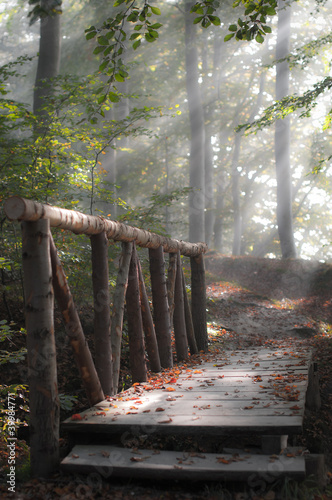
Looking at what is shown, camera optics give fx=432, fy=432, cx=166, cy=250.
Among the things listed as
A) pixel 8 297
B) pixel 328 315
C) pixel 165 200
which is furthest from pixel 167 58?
pixel 8 297

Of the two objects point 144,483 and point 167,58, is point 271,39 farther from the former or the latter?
point 144,483

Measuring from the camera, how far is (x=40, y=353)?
2.94 metres

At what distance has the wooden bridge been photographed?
279cm

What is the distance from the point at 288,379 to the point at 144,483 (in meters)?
1.94

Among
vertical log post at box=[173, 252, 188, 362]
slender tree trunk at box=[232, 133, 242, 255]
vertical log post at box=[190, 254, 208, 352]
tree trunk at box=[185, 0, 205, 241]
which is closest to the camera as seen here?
vertical log post at box=[173, 252, 188, 362]

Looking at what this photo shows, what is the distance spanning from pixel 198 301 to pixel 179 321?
1184 millimetres

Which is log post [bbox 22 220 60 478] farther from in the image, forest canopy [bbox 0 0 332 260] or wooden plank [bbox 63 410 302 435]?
forest canopy [bbox 0 0 332 260]

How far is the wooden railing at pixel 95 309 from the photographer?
9.57ft

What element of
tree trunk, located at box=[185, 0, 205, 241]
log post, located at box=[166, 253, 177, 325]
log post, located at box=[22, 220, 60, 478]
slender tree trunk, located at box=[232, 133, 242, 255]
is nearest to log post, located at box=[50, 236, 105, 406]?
log post, located at box=[22, 220, 60, 478]

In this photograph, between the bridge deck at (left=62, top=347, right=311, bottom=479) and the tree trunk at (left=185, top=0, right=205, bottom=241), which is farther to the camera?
the tree trunk at (left=185, top=0, right=205, bottom=241)

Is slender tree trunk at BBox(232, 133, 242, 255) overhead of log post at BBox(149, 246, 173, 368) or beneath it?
overhead

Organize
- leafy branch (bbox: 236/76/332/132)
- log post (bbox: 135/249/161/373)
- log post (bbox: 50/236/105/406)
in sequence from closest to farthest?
log post (bbox: 50/236/105/406) < log post (bbox: 135/249/161/373) < leafy branch (bbox: 236/76/332/132)

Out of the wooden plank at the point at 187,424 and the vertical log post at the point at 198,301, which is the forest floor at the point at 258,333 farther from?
the vertical log post at the point at 198,301

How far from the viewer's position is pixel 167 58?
23906mm
